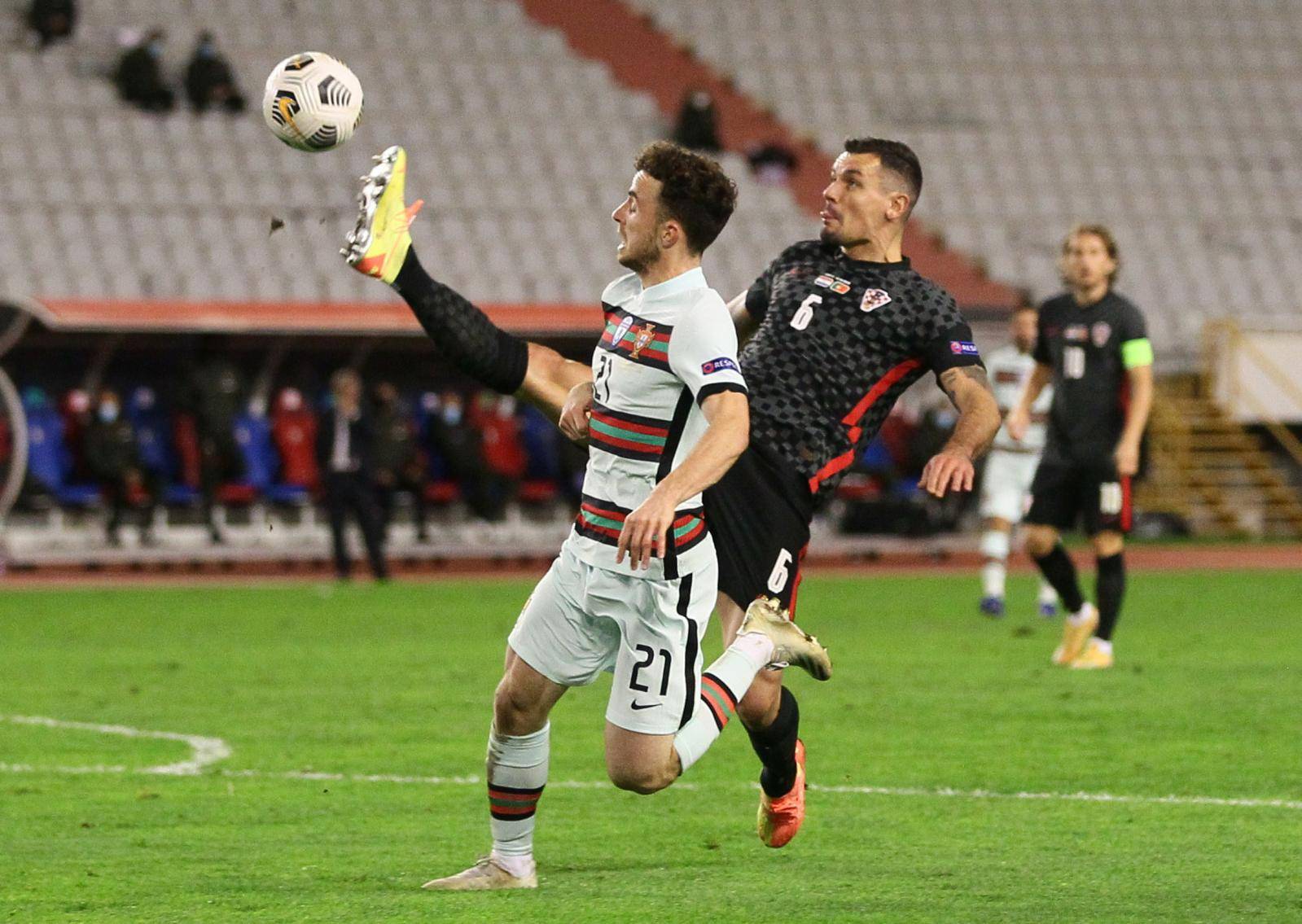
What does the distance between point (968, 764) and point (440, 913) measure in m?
3.54

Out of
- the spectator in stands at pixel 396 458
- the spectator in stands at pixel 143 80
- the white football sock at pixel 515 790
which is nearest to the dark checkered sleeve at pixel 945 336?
the white football sock at pixel 515 790

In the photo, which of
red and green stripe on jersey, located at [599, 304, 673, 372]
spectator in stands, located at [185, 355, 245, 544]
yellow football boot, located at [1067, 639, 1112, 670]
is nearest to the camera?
red and green stripe on jersey, located at [599, 304, 673, 372]

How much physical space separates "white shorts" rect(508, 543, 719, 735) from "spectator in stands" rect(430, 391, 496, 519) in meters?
18.4

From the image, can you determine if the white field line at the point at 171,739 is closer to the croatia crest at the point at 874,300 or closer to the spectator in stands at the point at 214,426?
the croatia crest at the point at 874,300

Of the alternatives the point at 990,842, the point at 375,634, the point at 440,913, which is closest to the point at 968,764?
the point at 990,842

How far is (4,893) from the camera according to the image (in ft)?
19.2

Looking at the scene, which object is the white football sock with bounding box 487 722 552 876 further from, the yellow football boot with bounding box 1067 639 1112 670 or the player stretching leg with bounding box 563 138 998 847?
the yellow football boot with bounding box 1067 639 1112 670

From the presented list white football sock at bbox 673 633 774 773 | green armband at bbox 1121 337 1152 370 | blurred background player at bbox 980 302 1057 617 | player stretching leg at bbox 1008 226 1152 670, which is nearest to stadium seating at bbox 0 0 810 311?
blurred background player at bbox 980 302 1057 617

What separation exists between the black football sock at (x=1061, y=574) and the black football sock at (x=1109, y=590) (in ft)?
0.59

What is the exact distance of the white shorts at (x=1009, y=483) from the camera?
1603 centimetres

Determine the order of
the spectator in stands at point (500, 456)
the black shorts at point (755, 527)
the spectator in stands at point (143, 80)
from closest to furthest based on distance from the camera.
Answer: the black shorts at point (755, 527), the spectator in stands at point (500, 456), the spectator in stands at point (143, 80)

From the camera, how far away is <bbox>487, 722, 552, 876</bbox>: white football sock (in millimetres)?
5984

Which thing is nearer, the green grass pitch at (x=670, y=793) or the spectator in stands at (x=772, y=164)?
the green grass pitch at (x=670, y=793)

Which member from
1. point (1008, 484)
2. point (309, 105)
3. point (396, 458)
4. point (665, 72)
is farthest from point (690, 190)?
point (665, 72)
